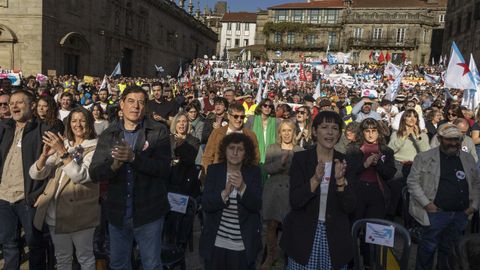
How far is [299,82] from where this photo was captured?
24.5m

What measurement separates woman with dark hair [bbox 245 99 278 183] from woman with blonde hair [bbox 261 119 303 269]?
1.00 meters

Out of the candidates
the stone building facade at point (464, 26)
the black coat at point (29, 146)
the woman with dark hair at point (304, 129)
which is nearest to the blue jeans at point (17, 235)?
the black coat at point (29, 146)

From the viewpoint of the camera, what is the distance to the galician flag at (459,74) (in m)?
8.65

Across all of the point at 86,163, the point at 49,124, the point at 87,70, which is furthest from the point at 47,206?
the point at 87,70

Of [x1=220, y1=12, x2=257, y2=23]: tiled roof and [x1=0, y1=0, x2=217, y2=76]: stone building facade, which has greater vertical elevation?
[x1=220, y1=12, x2=257, y2=23]: tiled roof

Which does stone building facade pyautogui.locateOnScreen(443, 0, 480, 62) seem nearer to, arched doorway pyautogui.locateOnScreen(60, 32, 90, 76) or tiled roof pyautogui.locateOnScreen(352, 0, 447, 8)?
tiled roof pyautogui.locateOnScreen(352, 0, 447, 8)

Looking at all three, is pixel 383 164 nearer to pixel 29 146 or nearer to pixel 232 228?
pixel 232 228

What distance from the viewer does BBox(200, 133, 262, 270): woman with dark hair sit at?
10.8 ft

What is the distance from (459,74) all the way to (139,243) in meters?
8.07

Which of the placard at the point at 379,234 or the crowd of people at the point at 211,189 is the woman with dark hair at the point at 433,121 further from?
the placard at the point at 379,234

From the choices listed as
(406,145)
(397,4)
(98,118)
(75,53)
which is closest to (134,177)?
(406,145)

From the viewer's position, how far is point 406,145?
19.7 feet

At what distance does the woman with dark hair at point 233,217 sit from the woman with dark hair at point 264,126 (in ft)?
8.31

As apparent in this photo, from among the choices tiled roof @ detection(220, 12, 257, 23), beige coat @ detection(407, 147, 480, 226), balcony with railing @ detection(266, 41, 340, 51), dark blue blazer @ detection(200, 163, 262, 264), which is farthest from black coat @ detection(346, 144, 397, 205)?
→ tiled roof @ detection(220, 12, 257, 23)
